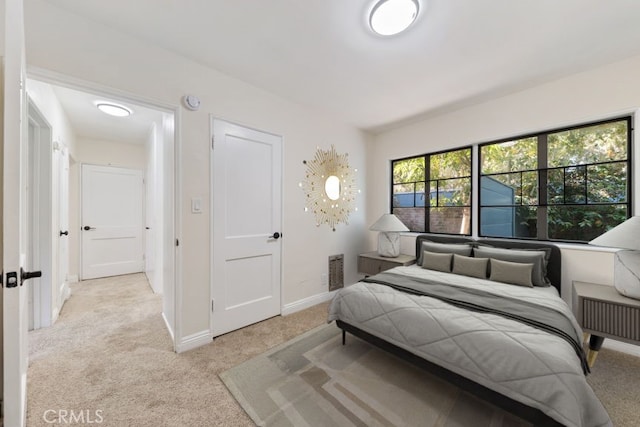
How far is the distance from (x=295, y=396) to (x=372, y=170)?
3.30 meters

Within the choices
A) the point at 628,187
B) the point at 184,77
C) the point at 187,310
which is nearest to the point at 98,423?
the point at 187,310

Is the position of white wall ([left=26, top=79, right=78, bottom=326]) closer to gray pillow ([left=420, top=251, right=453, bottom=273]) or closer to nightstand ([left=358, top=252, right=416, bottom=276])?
nightstand ([left=358, top=252, right=416, bottom=276])

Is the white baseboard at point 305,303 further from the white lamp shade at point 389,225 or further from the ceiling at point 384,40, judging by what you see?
the ceiling at point 384,40

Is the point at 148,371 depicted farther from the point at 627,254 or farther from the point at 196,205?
the point at 627,254

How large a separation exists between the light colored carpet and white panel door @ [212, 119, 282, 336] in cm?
24

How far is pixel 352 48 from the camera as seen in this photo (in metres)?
1.97

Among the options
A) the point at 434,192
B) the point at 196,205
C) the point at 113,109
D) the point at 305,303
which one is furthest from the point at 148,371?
the point at 434,192

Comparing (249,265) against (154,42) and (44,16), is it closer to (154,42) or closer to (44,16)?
(154,42)

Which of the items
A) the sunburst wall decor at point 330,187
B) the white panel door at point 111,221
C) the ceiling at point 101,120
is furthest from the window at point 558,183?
the white panel door at point 111,221

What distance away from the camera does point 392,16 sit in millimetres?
1610

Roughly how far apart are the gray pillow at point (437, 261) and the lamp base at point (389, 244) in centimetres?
46

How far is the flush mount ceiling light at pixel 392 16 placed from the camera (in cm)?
152

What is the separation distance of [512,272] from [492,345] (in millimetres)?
1325

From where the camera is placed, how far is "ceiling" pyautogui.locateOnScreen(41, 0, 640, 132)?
1589mm
